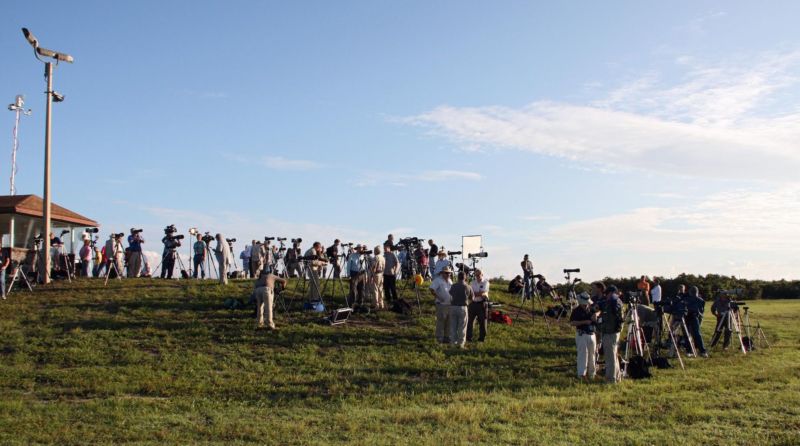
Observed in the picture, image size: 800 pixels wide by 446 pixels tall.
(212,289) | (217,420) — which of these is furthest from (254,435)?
(212,289)

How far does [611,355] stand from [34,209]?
25145mm

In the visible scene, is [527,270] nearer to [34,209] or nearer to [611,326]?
[611,326]

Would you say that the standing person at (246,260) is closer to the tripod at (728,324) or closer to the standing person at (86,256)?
the standing person at (86,256)

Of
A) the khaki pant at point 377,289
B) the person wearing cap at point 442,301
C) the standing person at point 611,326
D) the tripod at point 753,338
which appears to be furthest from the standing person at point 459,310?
the tripod at point 753,338

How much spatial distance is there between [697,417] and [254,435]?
7.38 m

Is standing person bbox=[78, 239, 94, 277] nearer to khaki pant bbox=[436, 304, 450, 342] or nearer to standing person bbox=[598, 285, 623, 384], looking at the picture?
khaki pant bbox=[436, 304, 450, 342]

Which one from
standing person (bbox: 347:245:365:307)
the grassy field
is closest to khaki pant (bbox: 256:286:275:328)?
the grassy field

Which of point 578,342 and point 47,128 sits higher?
point 47,128

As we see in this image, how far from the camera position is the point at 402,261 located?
1178 inches

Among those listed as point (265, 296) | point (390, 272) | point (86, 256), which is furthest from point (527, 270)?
point (86, 256)

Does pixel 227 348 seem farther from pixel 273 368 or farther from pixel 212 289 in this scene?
pixel 212 289

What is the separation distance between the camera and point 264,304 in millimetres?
19609

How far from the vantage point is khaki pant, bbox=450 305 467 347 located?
61.0 ft

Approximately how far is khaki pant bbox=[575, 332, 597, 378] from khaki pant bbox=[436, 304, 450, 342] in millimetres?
4333
